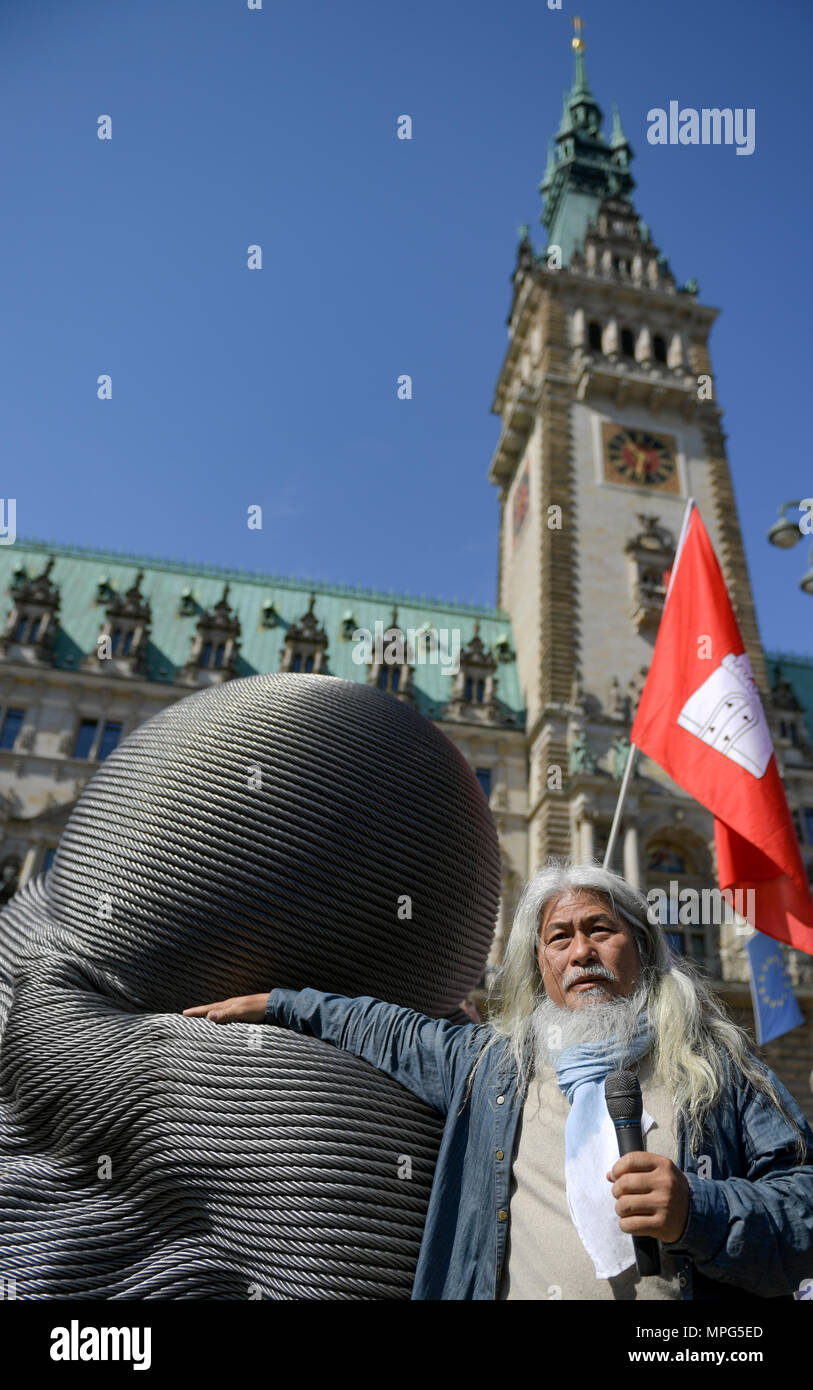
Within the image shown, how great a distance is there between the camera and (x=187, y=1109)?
2389 mm

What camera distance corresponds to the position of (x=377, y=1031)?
98.9 inches

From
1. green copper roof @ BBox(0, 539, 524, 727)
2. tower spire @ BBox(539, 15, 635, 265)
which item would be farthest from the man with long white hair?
tower spire @ BBox(539, 15, 635, 265)

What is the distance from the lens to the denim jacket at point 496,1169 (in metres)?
1.92

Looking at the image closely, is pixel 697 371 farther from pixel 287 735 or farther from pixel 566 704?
pixel 287 735

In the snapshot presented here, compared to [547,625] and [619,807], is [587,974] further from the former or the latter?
[547,625]

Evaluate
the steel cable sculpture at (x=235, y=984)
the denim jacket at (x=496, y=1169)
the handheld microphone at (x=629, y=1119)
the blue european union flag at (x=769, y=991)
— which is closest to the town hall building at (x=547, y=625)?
the blue european union flag at (x=769, y=991)

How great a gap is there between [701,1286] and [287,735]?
195cm

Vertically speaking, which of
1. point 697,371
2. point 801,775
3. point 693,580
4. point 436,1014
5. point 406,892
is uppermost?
point 697,371

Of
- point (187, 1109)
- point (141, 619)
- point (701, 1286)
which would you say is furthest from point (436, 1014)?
point (141, 619)

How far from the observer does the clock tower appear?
26.6 m

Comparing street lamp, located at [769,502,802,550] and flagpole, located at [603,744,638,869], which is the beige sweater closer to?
flagpole, located at [603,744,638,869]

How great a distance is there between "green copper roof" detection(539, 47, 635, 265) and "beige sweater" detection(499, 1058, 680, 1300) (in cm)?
4556

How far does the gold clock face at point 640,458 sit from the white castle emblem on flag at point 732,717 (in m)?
24.9

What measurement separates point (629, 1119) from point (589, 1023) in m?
0.49
